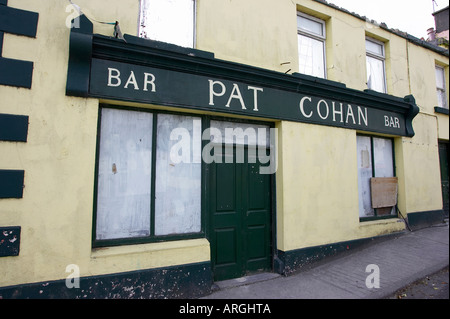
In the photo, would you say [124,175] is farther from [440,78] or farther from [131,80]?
[440,78]

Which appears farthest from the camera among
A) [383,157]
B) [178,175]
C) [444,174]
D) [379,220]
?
[444,174]

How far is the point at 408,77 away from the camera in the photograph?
7520 mm

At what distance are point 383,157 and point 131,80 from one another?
21.2 ft

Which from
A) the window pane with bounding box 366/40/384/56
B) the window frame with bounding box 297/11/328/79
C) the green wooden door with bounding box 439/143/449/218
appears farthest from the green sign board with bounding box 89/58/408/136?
the green wooden door with bounding box 439/143/449/218

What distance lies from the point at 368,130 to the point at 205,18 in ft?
14.7

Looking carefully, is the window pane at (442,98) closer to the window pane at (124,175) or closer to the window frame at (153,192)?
the window frame at (153,192)

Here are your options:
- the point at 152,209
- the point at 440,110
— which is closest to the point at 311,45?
the point at 152,209

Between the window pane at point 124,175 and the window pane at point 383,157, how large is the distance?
18.9 ft

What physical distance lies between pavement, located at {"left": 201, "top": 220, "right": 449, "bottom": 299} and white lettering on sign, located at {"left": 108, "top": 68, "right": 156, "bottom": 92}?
3.34m

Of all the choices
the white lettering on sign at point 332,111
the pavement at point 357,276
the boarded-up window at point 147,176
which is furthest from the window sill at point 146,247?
the white lettering on sign at point 332,111

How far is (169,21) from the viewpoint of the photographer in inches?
176

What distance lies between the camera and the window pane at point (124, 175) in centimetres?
378
